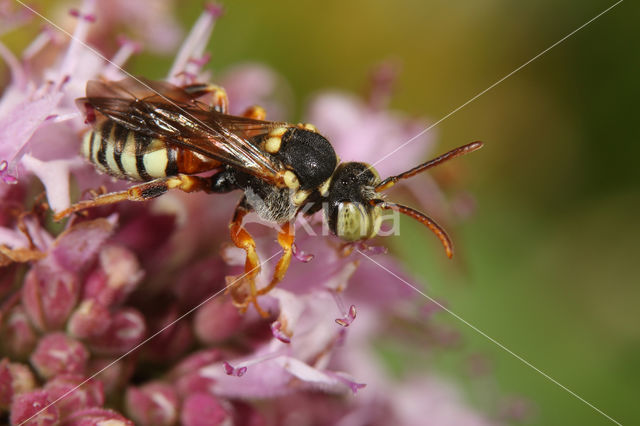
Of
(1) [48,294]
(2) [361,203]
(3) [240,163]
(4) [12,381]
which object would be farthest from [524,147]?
(4) [12,381]

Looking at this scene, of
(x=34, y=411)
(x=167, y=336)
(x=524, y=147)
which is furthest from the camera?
(x=524, y=147)

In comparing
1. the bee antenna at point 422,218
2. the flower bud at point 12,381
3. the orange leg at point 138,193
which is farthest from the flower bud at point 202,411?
the bee antenna at point 422,218

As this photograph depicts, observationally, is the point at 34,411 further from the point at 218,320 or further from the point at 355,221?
the point at 355,221

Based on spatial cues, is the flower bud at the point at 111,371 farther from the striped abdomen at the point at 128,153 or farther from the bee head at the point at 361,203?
the bee head at the point at 361,203

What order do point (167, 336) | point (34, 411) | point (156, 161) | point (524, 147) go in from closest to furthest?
point (34, 411) → point (156, 161) → point (167, 336) → point (524, 147)

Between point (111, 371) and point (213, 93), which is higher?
point (213, 93)
